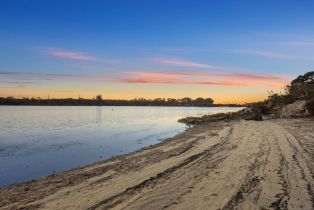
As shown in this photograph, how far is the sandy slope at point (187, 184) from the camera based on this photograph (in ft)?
29.9

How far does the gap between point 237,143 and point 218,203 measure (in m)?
11.6

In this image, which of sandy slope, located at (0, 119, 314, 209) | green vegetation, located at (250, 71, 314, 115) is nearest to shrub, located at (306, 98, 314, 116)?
green vegetation, located at (250, 71, 314, 115)

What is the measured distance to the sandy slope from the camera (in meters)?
9.10

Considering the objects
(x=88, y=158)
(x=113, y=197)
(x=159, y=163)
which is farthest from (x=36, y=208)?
(x=88, y=158)

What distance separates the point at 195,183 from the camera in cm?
1095

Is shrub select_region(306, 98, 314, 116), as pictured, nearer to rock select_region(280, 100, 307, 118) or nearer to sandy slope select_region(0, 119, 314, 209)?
rock select_region(280, 100, 307, 118)

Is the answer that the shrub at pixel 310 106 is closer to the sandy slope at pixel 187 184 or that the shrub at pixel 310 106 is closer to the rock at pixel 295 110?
the rock at pixel 295 110

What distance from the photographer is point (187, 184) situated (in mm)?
10875

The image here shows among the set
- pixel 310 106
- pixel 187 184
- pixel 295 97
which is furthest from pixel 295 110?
pixel 187 184

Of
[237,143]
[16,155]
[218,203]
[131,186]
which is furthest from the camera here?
[16,155]

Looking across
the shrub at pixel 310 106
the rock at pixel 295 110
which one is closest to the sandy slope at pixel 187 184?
the shrub at pixel 310 106

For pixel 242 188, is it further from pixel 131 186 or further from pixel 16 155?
pixel 16 155

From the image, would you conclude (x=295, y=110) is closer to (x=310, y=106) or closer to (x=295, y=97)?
(x=310, y=106)

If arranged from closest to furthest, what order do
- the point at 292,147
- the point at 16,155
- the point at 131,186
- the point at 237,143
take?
the point at 131,186, the point at 292,147, the point at 237,143, the point at 16,155
